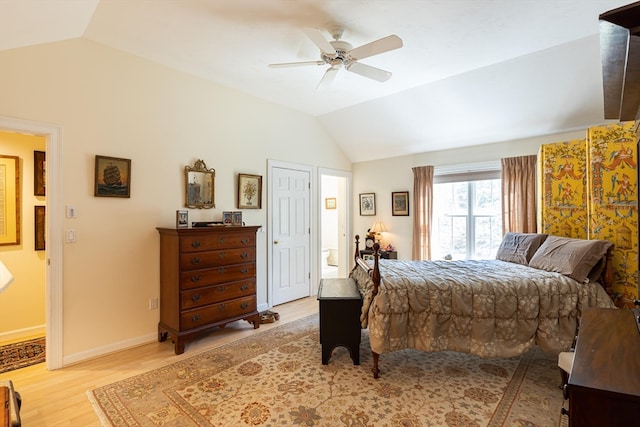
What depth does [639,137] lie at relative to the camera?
1.36 metres

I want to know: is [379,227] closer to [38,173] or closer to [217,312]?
[217,312]

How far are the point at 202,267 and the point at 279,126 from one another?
243cm

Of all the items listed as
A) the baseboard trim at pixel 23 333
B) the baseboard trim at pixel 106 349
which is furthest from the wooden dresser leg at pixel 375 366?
the baseboard trim at pixel 23 333

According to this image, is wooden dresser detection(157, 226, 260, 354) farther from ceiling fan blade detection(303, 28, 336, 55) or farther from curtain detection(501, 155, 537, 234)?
curtain detection(501, 155, 537, 234)

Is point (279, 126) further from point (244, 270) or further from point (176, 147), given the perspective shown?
point (244, 270)

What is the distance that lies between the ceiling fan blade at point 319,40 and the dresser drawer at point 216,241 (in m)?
2.13

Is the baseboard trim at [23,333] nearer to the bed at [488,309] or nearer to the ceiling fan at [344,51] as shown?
the bed at [488,309]

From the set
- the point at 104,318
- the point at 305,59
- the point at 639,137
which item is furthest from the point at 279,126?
the point at 639,137

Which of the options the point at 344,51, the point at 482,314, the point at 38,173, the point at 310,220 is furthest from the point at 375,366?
the point at 38,173

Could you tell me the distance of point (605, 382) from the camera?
2.77 feet

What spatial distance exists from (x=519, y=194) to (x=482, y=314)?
7.94 ft

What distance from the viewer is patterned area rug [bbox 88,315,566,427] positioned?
207 centimetres

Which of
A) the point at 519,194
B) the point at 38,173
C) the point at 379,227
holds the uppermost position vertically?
the point at 38,173

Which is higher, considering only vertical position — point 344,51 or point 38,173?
point 344,51
